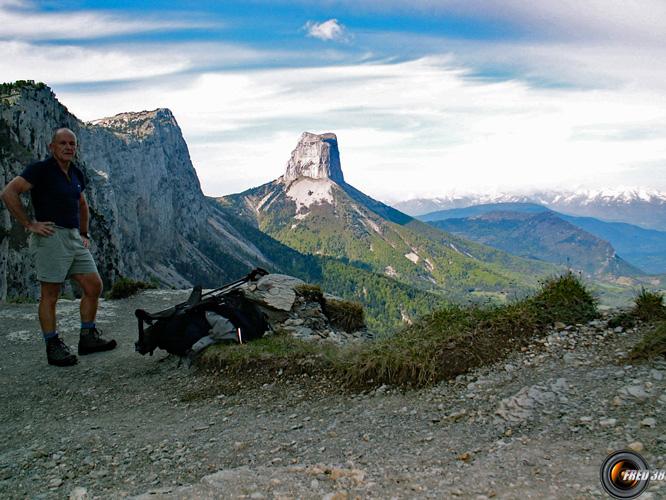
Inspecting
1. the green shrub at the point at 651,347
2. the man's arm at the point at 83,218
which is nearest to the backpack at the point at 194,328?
→ the man's arm at the point at 83,218

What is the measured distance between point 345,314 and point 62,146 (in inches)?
371

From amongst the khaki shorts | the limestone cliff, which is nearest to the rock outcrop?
the khaki shorts

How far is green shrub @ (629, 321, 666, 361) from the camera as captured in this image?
581 cm

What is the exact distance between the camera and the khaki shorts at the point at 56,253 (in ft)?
28.6

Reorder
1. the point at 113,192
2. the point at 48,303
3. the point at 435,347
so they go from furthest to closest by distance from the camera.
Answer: the point at 113,192 < the point at 48,303 < the point at 435,347

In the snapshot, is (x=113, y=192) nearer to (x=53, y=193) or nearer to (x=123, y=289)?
(x=123, y=289)

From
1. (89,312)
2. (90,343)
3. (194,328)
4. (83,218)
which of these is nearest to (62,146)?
(83,218)

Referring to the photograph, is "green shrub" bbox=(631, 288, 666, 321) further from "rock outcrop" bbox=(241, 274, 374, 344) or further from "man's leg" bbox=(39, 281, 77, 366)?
"man's leg" bbox=(39, 281, 77, 366)

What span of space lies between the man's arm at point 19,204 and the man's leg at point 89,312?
1222mm

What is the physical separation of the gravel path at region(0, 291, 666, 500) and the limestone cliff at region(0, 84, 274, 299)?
36.0 m

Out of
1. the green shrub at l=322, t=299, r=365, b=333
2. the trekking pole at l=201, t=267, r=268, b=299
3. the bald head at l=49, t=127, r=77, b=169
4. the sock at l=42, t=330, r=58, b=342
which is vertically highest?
the bald head at l=49, t=127, r=77, b=169

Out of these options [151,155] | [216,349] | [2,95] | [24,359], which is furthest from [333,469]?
[151,155]

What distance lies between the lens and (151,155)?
17888cm

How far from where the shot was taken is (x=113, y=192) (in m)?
121
